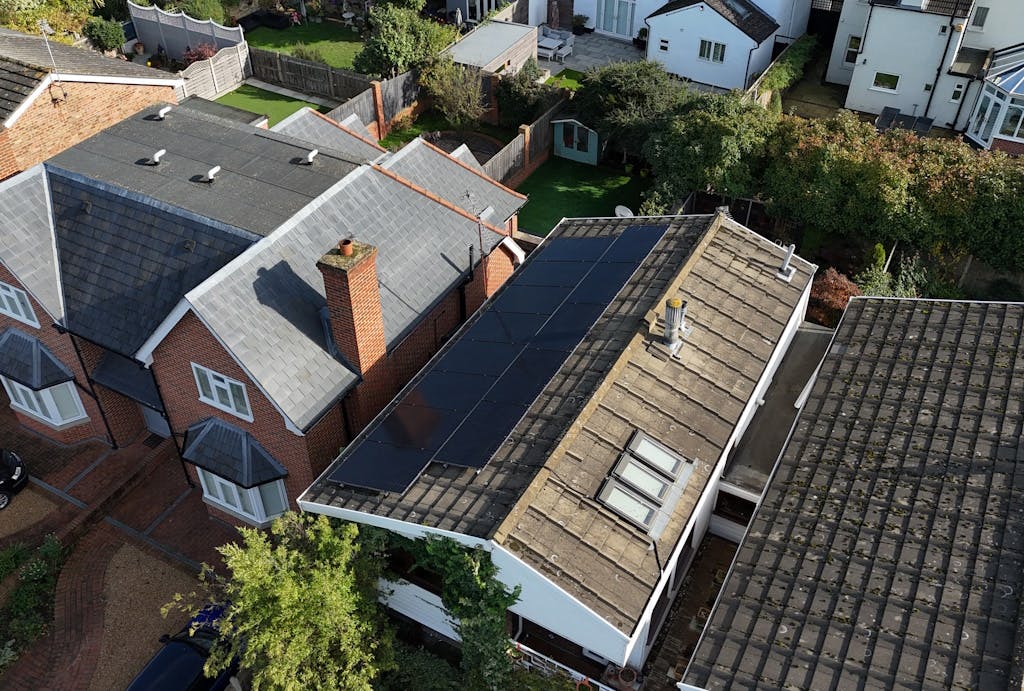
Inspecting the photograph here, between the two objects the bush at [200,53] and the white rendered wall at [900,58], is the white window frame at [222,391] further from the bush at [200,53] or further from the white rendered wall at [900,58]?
the white rendered wall at [900,58]

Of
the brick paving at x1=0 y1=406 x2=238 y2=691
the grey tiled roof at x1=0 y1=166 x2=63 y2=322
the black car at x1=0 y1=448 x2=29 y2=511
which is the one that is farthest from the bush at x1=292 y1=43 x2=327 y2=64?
the black car at x1=0 y1=448 x2=29 y2=511

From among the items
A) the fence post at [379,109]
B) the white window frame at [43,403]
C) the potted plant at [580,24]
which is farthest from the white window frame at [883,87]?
the white window frame at [43,403]

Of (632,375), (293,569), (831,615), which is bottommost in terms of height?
(293,569)

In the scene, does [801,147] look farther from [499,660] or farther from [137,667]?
[137,667]

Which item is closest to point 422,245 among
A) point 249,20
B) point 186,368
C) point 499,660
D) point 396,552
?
point 186,368

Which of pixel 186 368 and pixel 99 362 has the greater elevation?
pixel 186 368

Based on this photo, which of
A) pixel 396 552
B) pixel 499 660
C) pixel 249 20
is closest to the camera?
pixel 499 660
